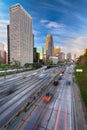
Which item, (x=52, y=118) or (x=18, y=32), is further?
(x=18, y=32)

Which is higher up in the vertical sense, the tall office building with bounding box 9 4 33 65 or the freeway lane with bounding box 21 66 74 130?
the tall office building with bounding box 9 4 33 65

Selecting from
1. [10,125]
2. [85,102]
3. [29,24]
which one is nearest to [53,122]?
[10,125]

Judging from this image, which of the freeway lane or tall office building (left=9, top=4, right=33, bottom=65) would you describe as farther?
tall office building (left=9, top=4, right=33, bottom=65)

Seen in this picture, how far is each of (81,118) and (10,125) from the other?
10400 millimetres

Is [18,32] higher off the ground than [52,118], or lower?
higher

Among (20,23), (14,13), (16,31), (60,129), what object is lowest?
(60,129)

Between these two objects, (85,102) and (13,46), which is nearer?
(85,102)

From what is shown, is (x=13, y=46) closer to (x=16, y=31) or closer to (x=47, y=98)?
(x=16, y=31)

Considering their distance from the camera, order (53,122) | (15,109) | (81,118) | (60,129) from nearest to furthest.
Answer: (60,129), (53,122), (81,118), (15,109)

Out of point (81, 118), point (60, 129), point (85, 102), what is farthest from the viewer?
point (85, 102)

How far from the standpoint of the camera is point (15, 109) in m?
21.0

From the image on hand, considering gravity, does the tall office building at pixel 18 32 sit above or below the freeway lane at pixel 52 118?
above

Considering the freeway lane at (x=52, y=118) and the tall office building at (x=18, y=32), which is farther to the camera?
the tall office building at (x=18, y=32)

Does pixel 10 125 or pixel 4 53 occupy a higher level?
pixel 4 53
